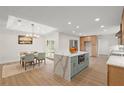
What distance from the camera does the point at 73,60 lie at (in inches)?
132

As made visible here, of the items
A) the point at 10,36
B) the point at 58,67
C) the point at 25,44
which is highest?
the point at 10,36

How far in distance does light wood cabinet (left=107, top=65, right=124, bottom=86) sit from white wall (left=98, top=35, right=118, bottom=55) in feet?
29.8

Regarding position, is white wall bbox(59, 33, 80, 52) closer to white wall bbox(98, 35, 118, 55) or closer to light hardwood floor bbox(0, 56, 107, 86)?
light hardwood floor bbox(0, 56, 107, 86)

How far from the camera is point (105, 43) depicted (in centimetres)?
1019

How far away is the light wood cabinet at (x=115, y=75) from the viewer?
1.68m

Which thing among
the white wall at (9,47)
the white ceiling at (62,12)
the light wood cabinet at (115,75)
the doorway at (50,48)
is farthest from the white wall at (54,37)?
the light wood cabinet at (115,75)

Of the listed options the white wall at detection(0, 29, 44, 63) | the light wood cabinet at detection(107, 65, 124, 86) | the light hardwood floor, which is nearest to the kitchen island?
the light hardwood floor

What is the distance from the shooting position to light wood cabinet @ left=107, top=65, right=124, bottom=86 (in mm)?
1684

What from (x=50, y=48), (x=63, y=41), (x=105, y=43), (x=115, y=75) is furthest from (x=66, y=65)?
(x=105, y=43)

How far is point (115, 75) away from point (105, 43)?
946 centimetres
